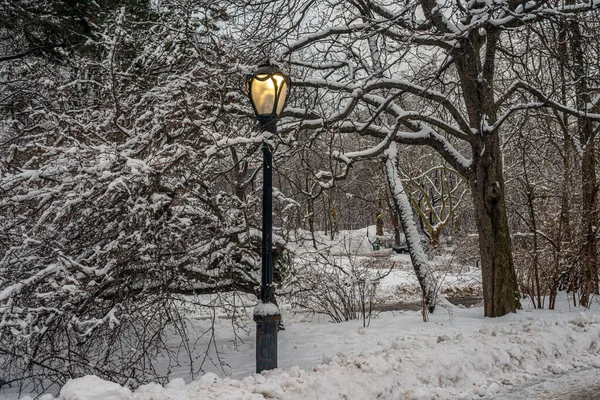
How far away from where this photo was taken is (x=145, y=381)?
6.22 metres

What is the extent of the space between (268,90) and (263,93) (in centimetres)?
7

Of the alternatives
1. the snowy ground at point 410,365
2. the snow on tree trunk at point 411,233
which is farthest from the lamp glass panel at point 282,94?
the snow on tree trunk at point 411,233

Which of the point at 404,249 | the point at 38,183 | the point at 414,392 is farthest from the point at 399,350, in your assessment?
the point at 404,249

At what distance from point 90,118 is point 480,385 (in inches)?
279

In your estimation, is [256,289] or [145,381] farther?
[256,289]

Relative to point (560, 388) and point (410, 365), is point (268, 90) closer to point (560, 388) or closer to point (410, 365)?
point (410, 365)

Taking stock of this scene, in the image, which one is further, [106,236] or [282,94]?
[106,236]

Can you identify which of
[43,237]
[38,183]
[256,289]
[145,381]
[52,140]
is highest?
[52,140]

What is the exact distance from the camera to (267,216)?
20.2 feet

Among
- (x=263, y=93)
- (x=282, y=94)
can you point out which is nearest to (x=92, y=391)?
(x=263, y=93)

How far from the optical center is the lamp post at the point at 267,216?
19.5 ft

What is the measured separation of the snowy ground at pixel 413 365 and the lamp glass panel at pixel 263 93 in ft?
9.92

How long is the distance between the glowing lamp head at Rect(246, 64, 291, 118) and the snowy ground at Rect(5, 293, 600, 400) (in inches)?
119

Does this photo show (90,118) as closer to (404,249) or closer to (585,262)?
(585,262)
